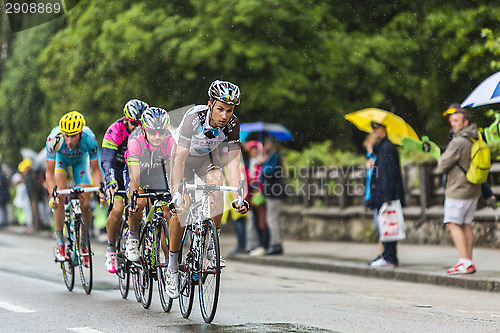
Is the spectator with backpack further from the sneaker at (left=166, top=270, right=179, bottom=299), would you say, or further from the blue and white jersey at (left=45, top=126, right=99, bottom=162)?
the sneaker at (left=166, top=270, right=179, bottom=299)

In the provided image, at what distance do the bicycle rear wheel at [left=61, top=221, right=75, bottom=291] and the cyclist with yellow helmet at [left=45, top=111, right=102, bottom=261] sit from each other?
7cm

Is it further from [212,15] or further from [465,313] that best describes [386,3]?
[465,313]

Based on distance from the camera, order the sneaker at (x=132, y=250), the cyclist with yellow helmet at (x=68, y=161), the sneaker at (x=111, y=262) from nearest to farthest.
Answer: the sneaker at (x=132, y=250) < the sneaker at (x=111, y=262) < the cyclist with yellow helmet at (x=68, y=161)

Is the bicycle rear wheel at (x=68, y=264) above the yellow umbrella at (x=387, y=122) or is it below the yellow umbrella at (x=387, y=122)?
below

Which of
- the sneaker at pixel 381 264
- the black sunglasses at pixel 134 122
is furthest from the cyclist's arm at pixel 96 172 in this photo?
the sneaker at pixel 381 264

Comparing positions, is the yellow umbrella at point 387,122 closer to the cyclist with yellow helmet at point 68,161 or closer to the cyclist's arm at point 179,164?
the cyclist with yellow helmet at point 68,161

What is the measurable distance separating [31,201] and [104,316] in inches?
710

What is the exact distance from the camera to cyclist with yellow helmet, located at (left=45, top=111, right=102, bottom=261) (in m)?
10.4

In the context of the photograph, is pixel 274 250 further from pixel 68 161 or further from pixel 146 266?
pixel 146 266

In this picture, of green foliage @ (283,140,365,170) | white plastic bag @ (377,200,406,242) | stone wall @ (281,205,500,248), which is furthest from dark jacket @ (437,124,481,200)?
green foliage @ (283,140,365,170)

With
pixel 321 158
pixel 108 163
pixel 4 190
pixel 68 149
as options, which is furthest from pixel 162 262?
Result: pixel 4 190

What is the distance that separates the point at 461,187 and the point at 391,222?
1429mm

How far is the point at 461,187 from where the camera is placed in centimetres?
1213

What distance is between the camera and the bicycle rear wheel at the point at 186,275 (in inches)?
316
